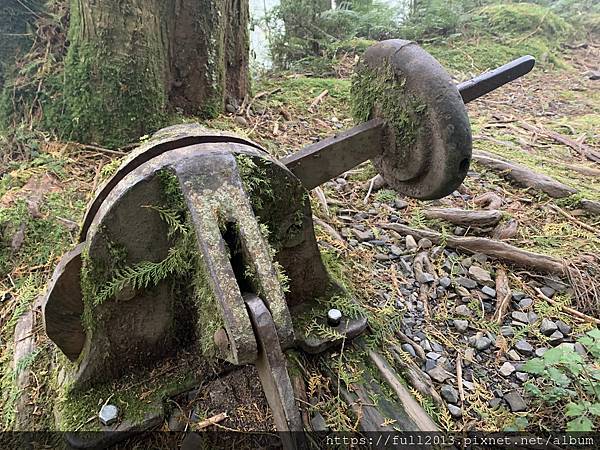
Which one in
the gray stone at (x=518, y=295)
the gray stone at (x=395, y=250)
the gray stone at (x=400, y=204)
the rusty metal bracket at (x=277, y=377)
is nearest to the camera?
the rusty metal bracket at (x=277, y=377)

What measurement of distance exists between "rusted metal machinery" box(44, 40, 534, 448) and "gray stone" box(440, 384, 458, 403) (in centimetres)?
44

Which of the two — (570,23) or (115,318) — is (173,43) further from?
(570,23)

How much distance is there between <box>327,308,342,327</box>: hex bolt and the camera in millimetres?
1913

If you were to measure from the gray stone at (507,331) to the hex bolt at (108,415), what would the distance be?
1.78 metres

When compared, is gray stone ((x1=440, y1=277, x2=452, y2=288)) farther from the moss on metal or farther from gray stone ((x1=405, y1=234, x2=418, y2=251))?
the moss on metal

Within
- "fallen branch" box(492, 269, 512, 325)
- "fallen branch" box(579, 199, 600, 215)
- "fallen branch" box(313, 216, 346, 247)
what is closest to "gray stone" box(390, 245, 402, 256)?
"fallen branch" box(313, 216, 346, 247)

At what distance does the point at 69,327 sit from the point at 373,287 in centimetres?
145

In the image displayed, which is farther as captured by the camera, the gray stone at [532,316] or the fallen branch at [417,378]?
Result: the gray stone at [532,316]

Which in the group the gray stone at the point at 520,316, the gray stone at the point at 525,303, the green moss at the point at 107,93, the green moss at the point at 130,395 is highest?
the green moss at the point at 107,93

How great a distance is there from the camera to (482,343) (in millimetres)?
2176

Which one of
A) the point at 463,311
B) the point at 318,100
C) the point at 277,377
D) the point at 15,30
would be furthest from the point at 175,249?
the point at 318,100

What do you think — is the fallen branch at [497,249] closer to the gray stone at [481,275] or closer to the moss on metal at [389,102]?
the gray stone at [481,275]

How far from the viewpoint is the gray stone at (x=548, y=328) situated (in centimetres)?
226

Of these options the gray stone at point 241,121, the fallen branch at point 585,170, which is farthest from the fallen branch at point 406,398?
the fallen branch at point 585,170
